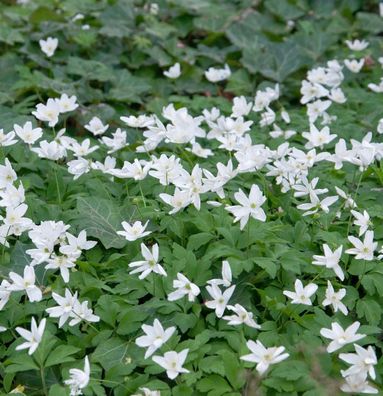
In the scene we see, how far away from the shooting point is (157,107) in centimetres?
484

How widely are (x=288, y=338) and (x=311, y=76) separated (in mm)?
2151

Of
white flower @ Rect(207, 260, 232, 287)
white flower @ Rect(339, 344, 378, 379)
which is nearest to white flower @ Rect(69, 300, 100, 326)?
white flower @ Rect(207, 260, 232, 287)

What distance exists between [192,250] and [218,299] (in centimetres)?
38

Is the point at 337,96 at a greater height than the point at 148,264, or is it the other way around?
the point at 148,264

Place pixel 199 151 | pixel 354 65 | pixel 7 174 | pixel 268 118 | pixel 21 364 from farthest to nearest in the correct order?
pixel 354 65 → pixel 268 118 → pixel 199 151 → pixel 7 174 → pixel 21 364

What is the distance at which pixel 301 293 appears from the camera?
295 centimetres

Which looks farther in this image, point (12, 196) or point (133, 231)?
point (12, 196)

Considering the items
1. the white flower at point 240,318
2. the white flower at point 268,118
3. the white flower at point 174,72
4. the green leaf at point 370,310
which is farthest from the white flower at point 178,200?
the white flower at point 174,72

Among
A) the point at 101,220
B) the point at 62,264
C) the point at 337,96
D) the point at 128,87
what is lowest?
the point at 128,87

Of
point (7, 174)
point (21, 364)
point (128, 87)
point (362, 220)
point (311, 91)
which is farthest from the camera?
point (128, 87)

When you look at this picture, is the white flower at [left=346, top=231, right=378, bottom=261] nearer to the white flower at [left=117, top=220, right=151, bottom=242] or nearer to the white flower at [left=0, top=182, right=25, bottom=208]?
the white flower at [left=117, top=220, right=151, bottom=242]

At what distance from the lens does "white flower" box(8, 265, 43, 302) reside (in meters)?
2.98

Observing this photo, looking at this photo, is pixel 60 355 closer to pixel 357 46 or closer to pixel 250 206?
pixel 250 206

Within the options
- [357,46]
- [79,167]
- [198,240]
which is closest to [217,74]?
[357,46]
